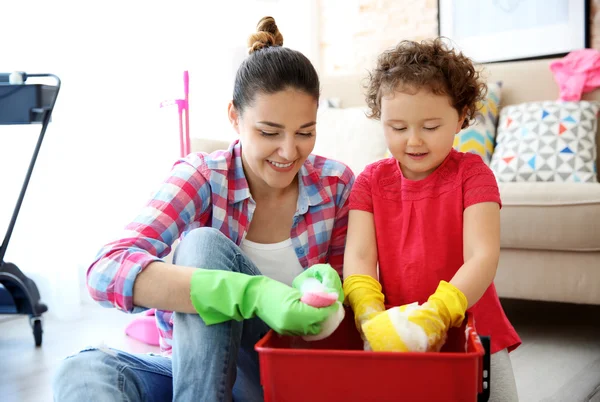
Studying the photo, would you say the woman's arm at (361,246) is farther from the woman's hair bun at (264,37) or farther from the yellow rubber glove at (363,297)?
the woman's hair bun at (264,37)

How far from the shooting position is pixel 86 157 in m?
2.60

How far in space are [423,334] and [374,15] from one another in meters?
3.21

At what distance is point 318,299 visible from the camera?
950 mm

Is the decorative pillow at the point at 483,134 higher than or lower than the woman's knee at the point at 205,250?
higher

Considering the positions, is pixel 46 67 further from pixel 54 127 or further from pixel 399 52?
pixel 399 52

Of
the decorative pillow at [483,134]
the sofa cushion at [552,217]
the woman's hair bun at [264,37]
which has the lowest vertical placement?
the sofa cushion at [552,217]

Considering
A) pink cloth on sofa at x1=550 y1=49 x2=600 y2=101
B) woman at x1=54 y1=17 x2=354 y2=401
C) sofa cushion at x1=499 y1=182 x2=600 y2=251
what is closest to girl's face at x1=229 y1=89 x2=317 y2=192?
woman at x1=54 y1=17 x2=354 y2=401

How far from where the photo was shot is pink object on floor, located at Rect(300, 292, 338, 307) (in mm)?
950

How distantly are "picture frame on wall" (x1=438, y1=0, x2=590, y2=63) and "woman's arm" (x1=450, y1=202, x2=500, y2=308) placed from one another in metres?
2.17

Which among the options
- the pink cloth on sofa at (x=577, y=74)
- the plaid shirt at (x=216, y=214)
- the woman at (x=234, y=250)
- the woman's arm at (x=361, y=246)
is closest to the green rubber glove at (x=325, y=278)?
the woman at (x=234, y=250)

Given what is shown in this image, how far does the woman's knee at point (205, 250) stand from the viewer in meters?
1.12

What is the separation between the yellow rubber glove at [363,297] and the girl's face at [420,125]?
0.25 meters

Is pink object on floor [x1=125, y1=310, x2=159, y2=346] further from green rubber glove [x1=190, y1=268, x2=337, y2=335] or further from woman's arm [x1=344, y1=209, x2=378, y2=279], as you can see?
green rubber glove [x1=190, y1=268, x2=337, y2=335]

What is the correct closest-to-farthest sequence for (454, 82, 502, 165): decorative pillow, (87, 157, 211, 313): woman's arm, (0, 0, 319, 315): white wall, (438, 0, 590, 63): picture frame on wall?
(87, 157, 211, 313): woman's arm, (0, 0, 319, 315): white wall, (454, 82, 502, 165): decorative pillow, (438, 0, 590, 63): picture frame on wall
